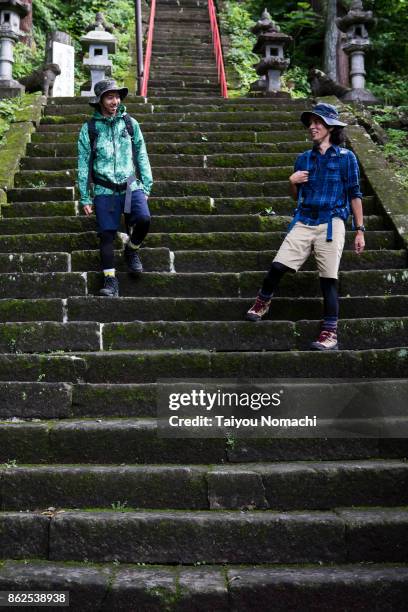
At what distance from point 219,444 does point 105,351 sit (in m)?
1.21

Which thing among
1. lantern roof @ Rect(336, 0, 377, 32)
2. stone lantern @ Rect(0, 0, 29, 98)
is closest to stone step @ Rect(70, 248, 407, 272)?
stone lantern @ Rect(0, 0, 29, 98)

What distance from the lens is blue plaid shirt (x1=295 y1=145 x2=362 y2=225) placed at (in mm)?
4703

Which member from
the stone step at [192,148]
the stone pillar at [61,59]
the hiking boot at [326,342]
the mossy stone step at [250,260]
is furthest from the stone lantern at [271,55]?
the hiking boot at [326,342]

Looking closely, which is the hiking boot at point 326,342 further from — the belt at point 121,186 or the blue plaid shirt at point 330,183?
the belt at point 121,186

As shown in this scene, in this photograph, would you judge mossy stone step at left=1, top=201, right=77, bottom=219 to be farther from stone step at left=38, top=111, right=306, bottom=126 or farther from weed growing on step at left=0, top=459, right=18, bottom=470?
weed growing on step at left=0, top=459, right=18, bottom=470

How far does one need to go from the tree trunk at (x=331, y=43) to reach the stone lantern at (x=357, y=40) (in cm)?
491

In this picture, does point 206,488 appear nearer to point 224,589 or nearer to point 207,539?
point 207,539

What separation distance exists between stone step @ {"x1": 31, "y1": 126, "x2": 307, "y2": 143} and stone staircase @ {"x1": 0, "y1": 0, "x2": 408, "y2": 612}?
948 mm

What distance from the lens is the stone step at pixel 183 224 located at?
630 centimetres

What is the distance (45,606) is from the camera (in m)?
3.09

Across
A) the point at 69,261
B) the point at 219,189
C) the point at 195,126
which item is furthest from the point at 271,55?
the point at 69,261

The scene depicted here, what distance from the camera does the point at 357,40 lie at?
1044cm

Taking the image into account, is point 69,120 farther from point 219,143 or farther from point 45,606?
point 45,606

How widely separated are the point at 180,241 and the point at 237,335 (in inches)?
59.2
